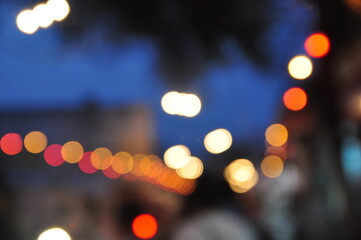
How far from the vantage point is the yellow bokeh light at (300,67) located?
206 cm

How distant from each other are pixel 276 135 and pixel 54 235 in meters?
1.18

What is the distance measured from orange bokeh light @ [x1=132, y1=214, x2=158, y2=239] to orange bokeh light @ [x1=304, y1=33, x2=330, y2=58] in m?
0.98

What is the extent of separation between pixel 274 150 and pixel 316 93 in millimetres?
379

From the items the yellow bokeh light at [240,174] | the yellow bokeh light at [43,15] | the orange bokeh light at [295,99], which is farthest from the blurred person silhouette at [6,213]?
the orange bokeh light at [295,99]

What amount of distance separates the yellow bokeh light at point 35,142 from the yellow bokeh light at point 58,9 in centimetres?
37

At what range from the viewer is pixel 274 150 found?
2.37 metres

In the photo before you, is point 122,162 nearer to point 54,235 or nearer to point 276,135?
point 54,235

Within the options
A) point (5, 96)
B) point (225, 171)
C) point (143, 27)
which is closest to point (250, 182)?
point (225, 171)

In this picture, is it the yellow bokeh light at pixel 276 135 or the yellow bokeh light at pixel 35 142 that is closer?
the yellow bokeh light at pixel 35 142

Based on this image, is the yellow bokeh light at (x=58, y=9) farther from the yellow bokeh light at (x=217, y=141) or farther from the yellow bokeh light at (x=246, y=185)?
the yellow bokeh light at (x=246, y=185)

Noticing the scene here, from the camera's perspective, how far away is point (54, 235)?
1.52 meters

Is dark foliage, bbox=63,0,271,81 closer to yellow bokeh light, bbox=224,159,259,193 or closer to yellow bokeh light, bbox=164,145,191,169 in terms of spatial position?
yellow bokeh light, bbox=164,145,191,169

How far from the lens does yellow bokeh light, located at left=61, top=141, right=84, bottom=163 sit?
1587mm

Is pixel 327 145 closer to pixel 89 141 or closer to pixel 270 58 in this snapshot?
pixel 270 58
